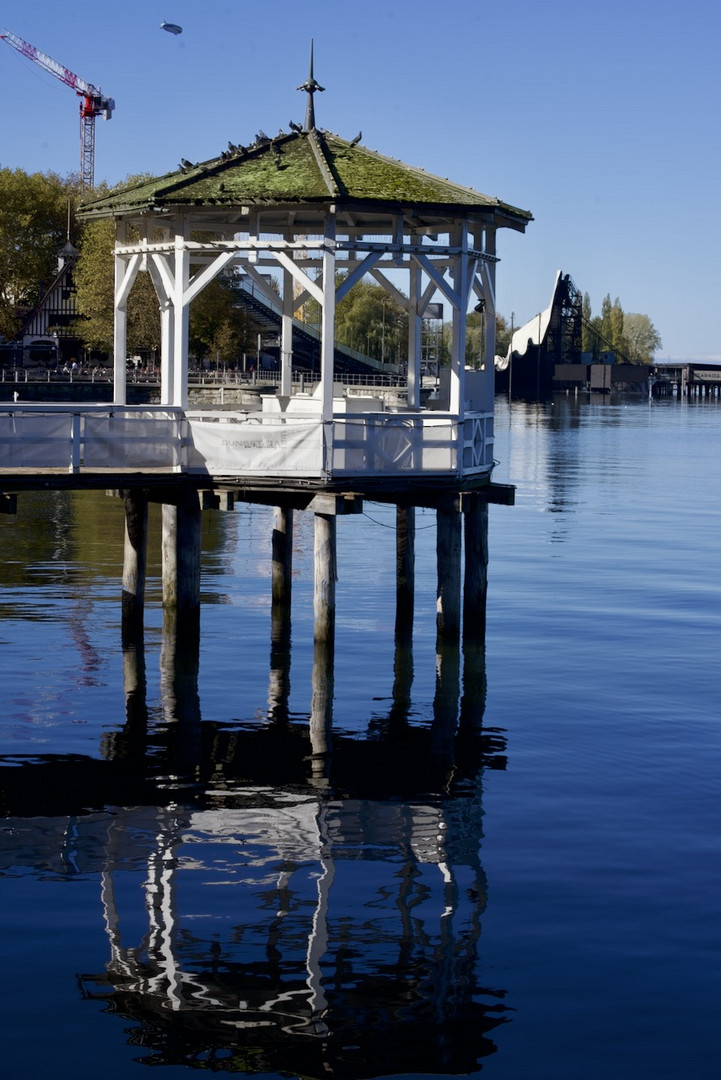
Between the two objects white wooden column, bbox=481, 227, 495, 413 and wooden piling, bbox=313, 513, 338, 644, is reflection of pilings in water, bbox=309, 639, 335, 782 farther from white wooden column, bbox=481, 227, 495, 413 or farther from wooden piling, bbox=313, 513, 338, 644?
white wooden column, bbox=481, 227, 495, 413

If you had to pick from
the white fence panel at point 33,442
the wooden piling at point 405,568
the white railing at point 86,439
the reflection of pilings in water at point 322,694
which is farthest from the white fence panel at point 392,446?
the wooden piling at point 405,568

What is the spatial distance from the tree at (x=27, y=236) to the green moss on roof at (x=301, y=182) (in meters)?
101

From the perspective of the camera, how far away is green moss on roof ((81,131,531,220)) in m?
25.0

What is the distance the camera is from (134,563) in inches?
1112

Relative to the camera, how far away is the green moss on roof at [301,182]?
25.0m

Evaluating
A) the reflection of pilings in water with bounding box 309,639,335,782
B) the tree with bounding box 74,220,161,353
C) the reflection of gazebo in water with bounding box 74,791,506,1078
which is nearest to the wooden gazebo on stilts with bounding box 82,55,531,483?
the reflection of pilings in water with bounding box 309,639,335,782

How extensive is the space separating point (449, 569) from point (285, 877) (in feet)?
32.0

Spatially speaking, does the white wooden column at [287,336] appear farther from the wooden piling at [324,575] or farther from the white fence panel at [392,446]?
the wooden piling at [324,575]

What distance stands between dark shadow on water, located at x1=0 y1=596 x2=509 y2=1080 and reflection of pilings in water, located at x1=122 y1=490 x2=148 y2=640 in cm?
199

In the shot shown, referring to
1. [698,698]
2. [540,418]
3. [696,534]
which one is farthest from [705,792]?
[540,418]

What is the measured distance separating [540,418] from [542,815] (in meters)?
144

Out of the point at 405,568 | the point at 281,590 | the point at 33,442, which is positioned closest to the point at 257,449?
the point at 33,442

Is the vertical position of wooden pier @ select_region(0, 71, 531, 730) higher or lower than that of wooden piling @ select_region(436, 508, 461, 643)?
higher

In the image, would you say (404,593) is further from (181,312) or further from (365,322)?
(365,322)
